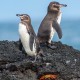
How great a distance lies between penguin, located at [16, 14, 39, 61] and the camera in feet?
37.1

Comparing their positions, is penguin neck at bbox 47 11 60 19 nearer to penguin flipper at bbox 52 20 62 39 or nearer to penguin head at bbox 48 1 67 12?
penguin head at bbox 48 1 67 12

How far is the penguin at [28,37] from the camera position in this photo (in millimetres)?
11297

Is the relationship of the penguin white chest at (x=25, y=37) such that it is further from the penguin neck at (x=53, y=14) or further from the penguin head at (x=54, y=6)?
the penguin head at (x=54, y=6)

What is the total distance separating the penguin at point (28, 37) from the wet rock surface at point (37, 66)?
0.19 m

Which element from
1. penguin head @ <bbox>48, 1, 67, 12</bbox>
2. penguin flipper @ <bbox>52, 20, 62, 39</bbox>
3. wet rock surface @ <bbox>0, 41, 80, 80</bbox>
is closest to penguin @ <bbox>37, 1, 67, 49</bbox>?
penguin flipper @ <bbox>52, 20, 62, 39</bbox>

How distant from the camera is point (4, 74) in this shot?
32.1ft

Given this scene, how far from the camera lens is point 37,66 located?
1014 cm

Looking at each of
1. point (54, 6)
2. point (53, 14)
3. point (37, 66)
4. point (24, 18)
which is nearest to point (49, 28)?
point (53, 14)

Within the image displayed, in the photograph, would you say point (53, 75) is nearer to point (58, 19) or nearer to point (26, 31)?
point (26, 31)

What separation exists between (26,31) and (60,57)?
2.98 ft

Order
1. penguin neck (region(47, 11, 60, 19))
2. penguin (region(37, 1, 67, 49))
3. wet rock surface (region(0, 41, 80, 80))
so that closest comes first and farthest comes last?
wet rock surface (region(0, 41, 80, 80)) → penguin (region(37, 1, 67, 49)) → penguin neck (region(47, 11, 60, 19))

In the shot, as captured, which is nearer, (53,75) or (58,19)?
(53,75)

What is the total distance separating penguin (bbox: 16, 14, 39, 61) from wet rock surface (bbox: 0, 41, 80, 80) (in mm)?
188

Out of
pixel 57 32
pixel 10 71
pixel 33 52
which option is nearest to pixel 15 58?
pixel 33 52
